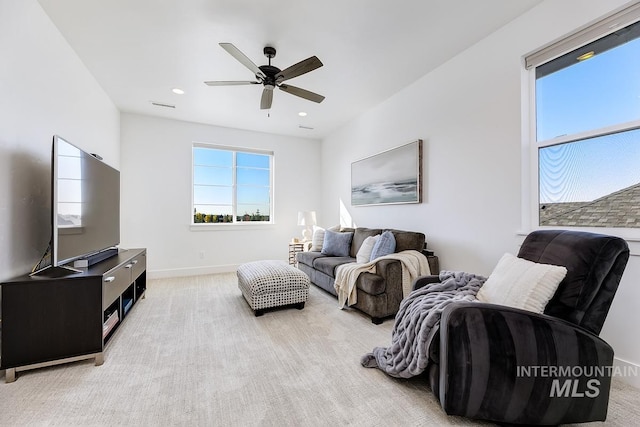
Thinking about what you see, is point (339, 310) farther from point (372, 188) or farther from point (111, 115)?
point (111, 115)

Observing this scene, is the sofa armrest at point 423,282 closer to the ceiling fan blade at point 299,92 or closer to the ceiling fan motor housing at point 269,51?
the ceiling fan blade at point 299,92

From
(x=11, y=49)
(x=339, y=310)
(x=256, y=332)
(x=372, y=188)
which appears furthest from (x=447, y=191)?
(x=11, y=49)

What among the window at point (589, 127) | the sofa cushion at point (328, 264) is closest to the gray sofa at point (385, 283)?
the sofa cushion at point (328, 264)

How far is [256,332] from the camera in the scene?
8.09 feet

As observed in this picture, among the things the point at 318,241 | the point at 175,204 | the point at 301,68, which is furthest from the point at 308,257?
the point at 301,68

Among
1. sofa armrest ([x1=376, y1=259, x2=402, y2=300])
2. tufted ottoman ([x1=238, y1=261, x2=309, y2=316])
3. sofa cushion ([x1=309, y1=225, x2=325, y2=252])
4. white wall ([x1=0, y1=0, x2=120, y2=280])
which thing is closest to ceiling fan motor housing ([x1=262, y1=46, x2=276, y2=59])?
white wall ([x1=0, y1=0, x2=120, y2=280])

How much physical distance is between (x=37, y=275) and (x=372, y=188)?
12.0ft

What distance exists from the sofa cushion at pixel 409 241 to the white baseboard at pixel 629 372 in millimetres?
1644

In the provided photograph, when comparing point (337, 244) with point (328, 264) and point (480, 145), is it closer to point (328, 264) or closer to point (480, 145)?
point (328, 264)

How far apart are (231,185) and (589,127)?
4885 mm

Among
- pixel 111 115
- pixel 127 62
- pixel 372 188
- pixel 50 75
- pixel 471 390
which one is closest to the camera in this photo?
pixel 471 390

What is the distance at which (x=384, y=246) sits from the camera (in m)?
3.08

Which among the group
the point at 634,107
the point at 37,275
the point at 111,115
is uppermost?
the point at 111,115

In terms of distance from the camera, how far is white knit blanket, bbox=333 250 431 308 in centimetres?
278
